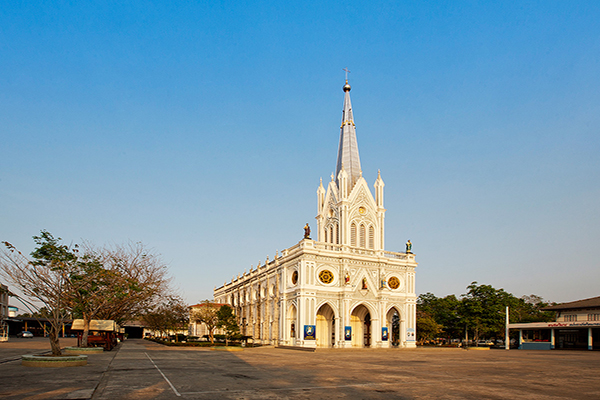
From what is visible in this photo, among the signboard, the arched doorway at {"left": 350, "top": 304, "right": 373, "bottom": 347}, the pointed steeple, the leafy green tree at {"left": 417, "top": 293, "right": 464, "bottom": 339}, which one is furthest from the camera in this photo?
the leafy green tree at {"left": 417, "top": 293, "right": 464, "bottom": 339}

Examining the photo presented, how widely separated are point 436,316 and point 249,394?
6837 cm

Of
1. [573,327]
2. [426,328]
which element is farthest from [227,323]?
[573,327]

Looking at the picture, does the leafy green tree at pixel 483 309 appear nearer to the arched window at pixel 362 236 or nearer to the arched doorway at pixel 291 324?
the arched window at pixel 362 236

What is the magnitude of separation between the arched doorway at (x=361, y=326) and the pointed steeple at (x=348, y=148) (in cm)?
1612

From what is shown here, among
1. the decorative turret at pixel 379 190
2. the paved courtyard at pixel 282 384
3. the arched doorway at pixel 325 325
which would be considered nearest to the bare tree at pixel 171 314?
the arched doorway at pixel 325 325

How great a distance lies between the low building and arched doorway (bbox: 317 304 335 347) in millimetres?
27787

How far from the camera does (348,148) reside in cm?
6209

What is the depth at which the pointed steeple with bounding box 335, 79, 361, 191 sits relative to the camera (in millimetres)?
60737

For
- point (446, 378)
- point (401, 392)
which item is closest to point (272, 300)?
point (446, 378)

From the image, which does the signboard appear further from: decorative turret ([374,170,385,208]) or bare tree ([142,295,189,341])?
bare tree ([142,295,189,341])

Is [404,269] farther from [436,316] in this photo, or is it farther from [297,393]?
[297,393]

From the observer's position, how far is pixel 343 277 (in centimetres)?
5266

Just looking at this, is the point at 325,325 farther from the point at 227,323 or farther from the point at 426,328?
the point at 426,328

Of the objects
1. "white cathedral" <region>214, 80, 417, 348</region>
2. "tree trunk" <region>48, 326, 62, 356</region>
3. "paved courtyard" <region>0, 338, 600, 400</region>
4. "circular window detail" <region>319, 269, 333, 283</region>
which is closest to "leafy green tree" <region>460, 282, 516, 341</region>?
"white cathedral" <region>214, 80, 417, 348</region>
